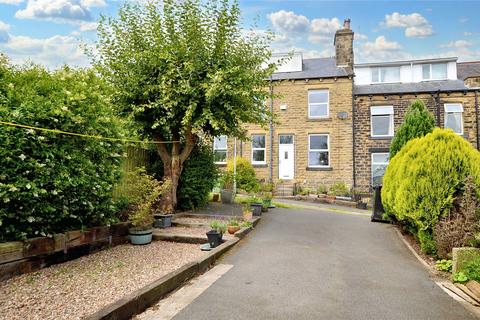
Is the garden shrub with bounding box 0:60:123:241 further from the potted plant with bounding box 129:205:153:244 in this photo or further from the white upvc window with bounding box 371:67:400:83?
the white upvc window with bounding box 371:67:400:83

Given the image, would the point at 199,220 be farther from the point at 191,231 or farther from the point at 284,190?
the point at 284,190

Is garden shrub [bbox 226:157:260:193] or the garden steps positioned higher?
garden shrub [bbox 226:157:260:193]

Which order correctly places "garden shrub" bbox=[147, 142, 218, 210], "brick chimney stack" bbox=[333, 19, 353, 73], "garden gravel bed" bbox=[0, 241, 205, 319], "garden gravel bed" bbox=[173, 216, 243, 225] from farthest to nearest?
"brick chimney stack" bbox=[333, 19, 353, 73] → "garden shrub" bbox=[147, 142, 218, 210] → "garden gravel bed" bbox=[173, 216, 243, 225] → "garden gravel bed" bbox=[0, 241, 205, 319]

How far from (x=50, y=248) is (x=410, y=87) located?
862 inches

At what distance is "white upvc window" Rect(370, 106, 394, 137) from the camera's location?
19.9m

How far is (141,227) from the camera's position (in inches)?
276

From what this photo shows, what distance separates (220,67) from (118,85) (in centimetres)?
293

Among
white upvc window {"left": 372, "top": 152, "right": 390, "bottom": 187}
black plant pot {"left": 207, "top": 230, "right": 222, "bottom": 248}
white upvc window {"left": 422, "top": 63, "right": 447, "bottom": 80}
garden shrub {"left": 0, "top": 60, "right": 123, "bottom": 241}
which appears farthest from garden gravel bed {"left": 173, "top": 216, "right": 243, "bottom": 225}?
white upvc window {"left": 422, "top": 63, "right": 447, "bottom": 80}

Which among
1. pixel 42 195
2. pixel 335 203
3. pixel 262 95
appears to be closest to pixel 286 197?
pixel 335 203

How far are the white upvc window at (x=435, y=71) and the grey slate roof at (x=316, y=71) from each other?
5908 millimetres

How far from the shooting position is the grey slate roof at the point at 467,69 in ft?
70.5

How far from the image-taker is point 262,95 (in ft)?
31.8

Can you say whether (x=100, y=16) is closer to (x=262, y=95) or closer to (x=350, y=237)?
(x=262, y=95)

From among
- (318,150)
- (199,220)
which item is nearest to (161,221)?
(199,220)
